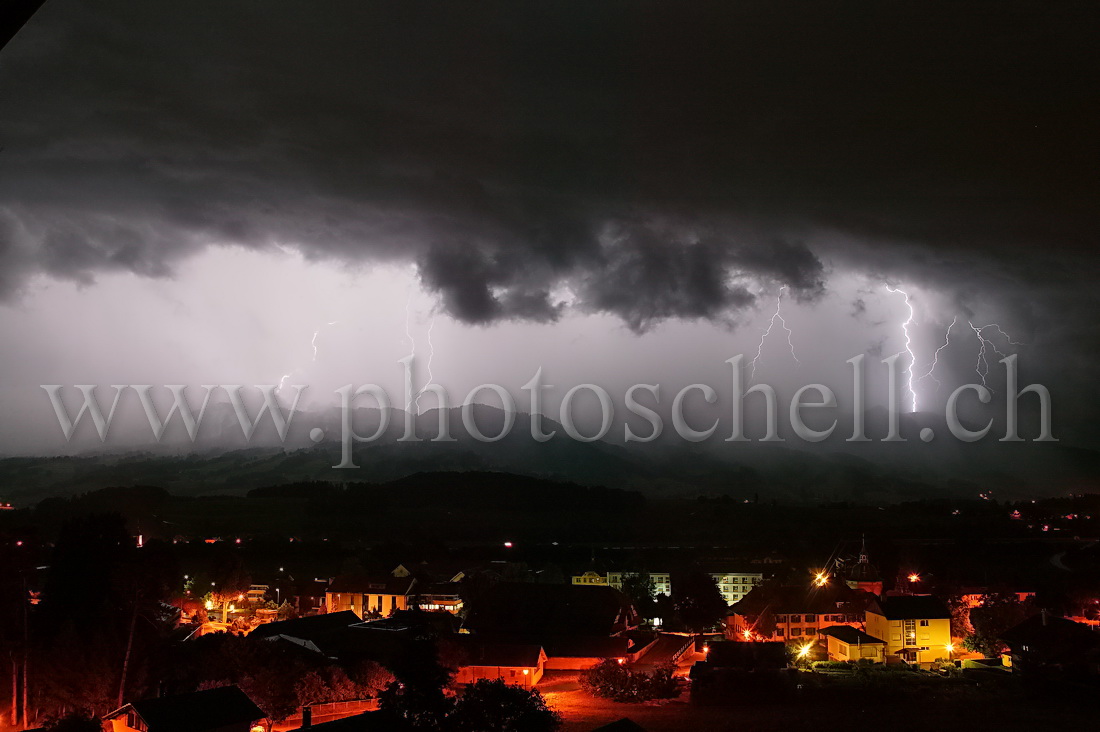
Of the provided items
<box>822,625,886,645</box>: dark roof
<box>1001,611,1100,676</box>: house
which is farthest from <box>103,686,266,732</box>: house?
<box>1001,611,1100,676</box>: house

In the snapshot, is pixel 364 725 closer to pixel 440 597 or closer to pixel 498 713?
pixel 498 713

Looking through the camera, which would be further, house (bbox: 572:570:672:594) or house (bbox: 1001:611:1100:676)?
house (bbox: 572:570:672:594)

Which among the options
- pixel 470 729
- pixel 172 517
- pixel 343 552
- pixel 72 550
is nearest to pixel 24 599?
pixel 72 550

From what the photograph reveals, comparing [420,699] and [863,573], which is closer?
[420,699]

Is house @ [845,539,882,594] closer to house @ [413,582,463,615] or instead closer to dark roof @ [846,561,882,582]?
dark roof @ [846,561,882,582]

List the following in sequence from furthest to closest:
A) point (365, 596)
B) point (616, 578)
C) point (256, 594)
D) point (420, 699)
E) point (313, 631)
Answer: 1. point (616, 578)
2. point (256, 594)
3. point (365, 596)
4. point (313, 631)
5. point (420, 699)

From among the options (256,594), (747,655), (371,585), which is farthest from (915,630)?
(256,594)

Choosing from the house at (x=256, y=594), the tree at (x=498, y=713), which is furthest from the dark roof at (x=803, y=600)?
the house at (x=256, y=594)

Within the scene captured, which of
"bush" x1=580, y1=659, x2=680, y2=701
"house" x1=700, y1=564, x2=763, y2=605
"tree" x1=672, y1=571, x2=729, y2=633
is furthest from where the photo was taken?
"house" x1=700, y1=564, x2=763, y2=605
